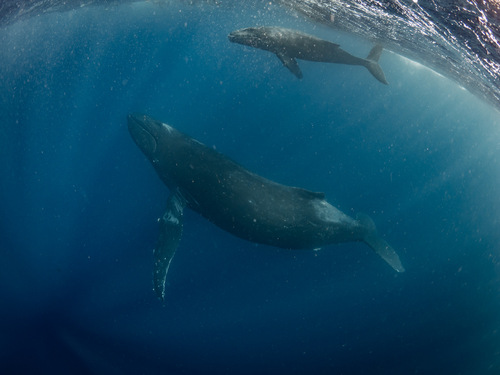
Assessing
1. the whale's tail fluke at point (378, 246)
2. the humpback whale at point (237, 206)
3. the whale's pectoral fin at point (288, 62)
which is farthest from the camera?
the whale's pectoral fin at point (288, 62)

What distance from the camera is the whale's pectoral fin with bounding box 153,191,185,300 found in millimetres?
8805

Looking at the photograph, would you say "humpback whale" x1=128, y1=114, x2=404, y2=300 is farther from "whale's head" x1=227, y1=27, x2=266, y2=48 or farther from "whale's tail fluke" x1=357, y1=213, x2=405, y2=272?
"whale's head" x1=227, y1=27, x2=266, y2=48

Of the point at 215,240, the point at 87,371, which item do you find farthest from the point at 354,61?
the point at 87,371

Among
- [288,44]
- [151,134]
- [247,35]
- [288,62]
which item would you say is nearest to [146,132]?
[151,134]

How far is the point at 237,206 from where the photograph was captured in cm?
841

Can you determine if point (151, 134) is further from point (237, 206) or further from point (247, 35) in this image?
point (247, 35)

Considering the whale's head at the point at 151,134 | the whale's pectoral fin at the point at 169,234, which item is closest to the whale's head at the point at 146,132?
the whale's head at the point at 151,134

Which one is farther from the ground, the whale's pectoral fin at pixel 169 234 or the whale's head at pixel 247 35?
the whale's head at pixel 247 35

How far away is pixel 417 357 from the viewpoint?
54.1ft

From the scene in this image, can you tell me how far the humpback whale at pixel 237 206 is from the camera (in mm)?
8445

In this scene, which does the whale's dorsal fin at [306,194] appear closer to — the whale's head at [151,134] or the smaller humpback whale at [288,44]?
the whale's head at [151,134]

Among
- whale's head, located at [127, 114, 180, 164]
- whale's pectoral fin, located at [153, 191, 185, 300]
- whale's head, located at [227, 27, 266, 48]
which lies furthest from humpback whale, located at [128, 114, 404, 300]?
whale's head, located at [227, 27, 266, 48]

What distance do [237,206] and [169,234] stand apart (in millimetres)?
2422

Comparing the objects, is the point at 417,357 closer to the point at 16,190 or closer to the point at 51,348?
the point at 51,348
